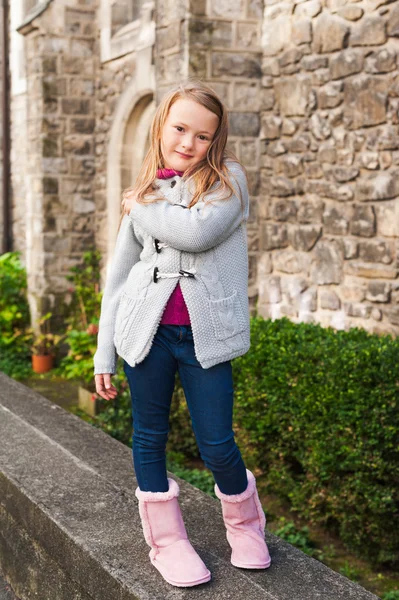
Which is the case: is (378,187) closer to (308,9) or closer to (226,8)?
(308,9)

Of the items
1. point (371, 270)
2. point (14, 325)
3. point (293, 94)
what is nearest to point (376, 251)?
point (371, 270)

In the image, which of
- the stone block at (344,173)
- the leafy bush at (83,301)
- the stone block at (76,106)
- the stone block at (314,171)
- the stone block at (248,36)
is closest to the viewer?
the stone block at (344,173)

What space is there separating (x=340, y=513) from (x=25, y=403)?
5.64 ft

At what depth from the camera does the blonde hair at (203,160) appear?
2.31 m

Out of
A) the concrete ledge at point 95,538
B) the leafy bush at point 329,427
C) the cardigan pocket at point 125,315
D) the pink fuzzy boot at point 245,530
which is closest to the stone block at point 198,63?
the leafy bush at point 329,427

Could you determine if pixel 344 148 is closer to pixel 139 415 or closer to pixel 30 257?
pixel 139 415

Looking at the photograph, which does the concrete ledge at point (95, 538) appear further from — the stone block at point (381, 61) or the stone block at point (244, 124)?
the stone block at point (244, 124)

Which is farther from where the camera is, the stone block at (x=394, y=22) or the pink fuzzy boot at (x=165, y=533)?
the stone block at (x=394, y=22)

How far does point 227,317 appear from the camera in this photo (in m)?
2.29

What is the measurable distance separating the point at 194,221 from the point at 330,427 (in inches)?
74.4

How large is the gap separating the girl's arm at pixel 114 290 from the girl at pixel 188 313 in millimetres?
29

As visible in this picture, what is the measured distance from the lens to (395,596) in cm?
343

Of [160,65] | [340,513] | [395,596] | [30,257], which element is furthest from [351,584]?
[30,257]

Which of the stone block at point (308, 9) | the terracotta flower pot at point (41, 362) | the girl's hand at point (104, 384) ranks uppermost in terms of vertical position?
the stone block at point (308, 9)
